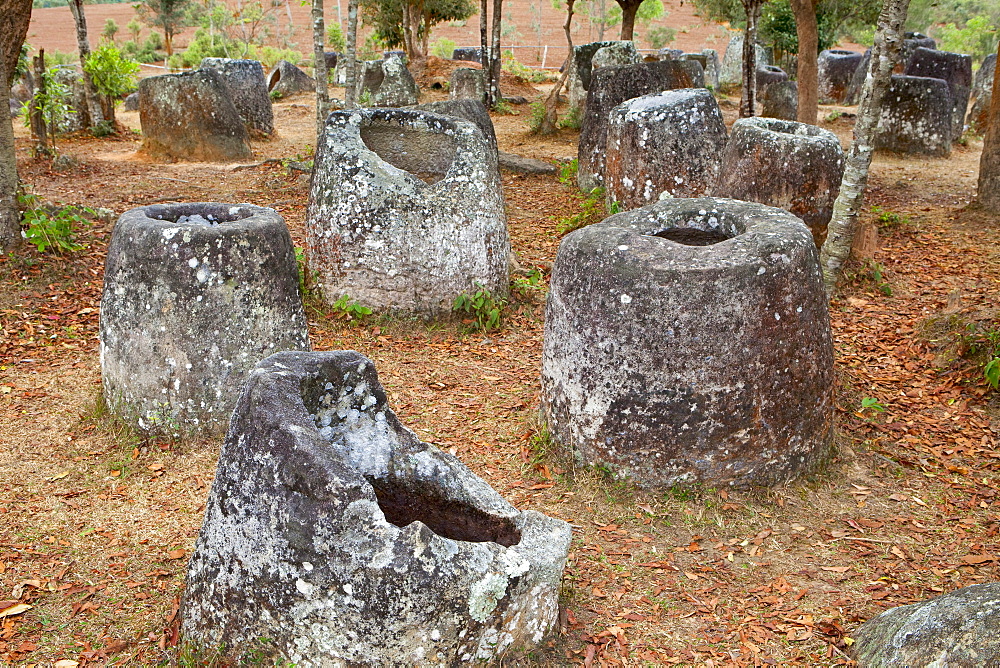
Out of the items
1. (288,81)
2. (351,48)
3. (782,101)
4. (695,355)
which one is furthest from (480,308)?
(288,81)

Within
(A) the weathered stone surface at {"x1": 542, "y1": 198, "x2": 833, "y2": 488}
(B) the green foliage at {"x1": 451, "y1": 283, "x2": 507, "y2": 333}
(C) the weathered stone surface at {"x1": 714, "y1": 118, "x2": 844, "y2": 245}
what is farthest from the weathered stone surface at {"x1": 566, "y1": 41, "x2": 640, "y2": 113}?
(A) the weathered stone surface at {"x1": 542, "y1": 198, "x2": 833, "y2": 488}

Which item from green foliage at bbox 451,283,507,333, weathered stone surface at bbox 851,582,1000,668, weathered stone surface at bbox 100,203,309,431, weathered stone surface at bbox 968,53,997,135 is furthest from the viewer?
weathered stone surface at bbox 968,53,997,135

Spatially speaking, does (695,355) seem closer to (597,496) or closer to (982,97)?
(597,496)

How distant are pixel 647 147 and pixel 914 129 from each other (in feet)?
21.7

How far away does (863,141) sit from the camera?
695 centimetres

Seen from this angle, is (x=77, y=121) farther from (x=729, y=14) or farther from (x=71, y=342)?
(x=729, y=14)

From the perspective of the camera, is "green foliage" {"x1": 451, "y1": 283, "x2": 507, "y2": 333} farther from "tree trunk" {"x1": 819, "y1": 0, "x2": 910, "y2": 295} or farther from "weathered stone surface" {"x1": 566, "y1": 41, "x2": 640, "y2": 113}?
"weathered stone surface" {"x1": 566, "y1": 41, "x2": 640, "y2": 113}

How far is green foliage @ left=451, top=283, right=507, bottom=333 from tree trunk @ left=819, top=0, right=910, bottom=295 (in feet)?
8.33

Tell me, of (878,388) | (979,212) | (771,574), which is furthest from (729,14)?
(771,574)

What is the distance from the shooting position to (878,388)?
589cm

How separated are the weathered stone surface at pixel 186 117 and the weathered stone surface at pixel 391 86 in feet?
13.3

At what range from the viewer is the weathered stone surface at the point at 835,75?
21938 mm

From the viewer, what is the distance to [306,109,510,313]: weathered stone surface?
22.6ft

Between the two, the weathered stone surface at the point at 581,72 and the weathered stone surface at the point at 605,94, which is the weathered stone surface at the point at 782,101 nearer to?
the weathered stone surface at the point at 581,72
